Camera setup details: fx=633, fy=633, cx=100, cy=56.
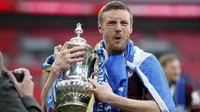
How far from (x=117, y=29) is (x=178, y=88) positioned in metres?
2.65

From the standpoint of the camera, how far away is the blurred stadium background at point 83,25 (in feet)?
49.9

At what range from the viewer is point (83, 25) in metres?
16.0

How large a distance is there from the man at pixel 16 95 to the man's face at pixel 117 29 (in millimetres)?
884

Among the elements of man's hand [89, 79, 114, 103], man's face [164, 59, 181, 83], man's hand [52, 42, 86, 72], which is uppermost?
man's face [164, 59, 181, 83]

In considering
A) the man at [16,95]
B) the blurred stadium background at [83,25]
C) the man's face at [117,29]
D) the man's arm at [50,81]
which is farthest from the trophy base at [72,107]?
the blurred stadium background at [83,25]

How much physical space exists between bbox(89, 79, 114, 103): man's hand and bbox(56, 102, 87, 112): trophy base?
0.10 metres

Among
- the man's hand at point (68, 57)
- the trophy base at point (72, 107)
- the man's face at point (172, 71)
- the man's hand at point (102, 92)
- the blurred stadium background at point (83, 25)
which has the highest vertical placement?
the blurred stadium background at point (83, 25)

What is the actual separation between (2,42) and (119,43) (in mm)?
12650

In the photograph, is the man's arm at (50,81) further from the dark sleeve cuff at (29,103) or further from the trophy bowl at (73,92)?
the dark sleeve cuff at (29,103)

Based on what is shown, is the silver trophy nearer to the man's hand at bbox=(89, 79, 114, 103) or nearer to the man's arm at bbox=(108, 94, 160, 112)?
the man's hand at bbox=(89, 79, 114, 103)

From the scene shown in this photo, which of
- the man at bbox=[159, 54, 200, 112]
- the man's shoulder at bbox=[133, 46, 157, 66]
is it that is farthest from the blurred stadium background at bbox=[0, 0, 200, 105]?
the man's shoulder at bbox=[133, 46, 157, 66]

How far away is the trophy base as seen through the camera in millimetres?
3484

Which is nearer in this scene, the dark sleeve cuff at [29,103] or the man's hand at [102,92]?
the dark sleeve cuff at [29,103]

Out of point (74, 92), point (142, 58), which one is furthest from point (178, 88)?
point (74, 92)
